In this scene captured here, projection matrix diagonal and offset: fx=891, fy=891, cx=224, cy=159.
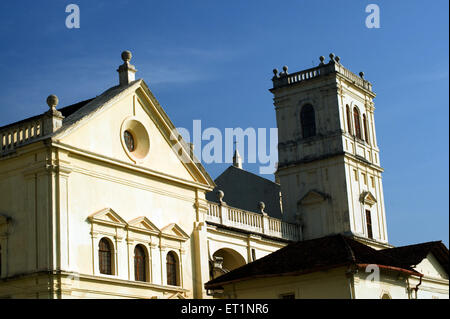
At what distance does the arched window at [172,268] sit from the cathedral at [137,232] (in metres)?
0.05

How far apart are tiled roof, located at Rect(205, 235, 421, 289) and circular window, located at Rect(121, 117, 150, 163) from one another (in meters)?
6.17

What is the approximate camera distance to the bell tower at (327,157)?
55.3m

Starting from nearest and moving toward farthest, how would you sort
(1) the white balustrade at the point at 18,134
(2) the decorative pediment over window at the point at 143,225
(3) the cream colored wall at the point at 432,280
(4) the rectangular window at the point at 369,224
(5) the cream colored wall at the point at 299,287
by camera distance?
(1) the white balustrade at the point at 18,134 → (5) the cream colored wall at the point at 299,287 → (2) the decorative pediment over window at the point at 143,225 → (3) the cream colored wall at the point at 432,280 → (4) the rectangular window at the point at 369,224

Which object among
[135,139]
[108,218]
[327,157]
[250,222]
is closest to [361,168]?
[327,157]

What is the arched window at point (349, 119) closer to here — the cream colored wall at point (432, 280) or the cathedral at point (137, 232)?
the cathedral at point (137, 232)

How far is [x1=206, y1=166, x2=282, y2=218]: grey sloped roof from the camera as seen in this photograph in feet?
194

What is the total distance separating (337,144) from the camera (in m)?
55.7

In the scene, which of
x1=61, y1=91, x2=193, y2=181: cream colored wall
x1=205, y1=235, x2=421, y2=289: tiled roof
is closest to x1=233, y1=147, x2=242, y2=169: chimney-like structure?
x1=61, y1=91, x2=193, y2=181: cream colored wall

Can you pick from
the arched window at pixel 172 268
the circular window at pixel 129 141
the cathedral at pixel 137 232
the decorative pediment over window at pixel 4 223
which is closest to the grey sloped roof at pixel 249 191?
the cathedral at pixel 137 232

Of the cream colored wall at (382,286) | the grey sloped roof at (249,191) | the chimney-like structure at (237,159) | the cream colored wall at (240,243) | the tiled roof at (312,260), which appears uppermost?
the chimney-like structure at (237,159)

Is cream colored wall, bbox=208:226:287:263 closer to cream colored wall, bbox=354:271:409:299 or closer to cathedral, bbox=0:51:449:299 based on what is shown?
cathedral, bbox=0:51:449:299

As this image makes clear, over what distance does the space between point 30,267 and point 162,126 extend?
9.26 meters
